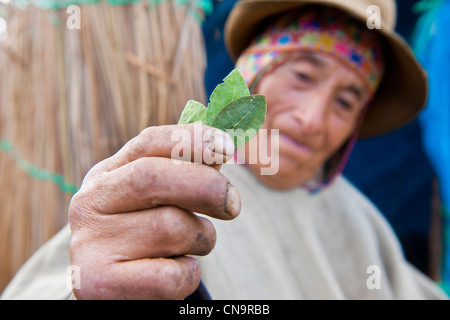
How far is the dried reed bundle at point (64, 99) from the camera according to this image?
3.25ft

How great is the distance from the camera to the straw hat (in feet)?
3.54

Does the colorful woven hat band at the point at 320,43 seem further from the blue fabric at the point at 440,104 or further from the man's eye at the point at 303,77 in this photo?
the blue fabric at the point at 440,104

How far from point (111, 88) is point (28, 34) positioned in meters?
0.29

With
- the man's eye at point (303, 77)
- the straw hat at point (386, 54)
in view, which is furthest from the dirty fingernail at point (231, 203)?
the straw hat at point (386, 54)

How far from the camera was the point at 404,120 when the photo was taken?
139cm

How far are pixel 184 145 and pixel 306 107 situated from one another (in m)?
0.67

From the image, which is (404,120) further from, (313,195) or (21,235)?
(21,235)

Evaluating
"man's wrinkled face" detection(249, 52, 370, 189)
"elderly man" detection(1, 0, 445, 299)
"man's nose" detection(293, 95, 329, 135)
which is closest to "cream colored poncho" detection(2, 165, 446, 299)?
"elderly man" detection(1, 0, 445, 299)

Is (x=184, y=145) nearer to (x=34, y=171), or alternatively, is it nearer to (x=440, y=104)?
(x=34, y=171)

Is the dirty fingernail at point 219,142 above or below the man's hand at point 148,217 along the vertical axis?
above

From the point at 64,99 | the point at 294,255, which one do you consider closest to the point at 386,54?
the point at 294,255

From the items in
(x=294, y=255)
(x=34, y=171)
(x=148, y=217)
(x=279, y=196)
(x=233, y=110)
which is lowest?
(x=294, y=255)

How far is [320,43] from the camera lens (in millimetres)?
1038

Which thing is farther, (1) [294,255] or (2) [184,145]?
(1) [294,255]
